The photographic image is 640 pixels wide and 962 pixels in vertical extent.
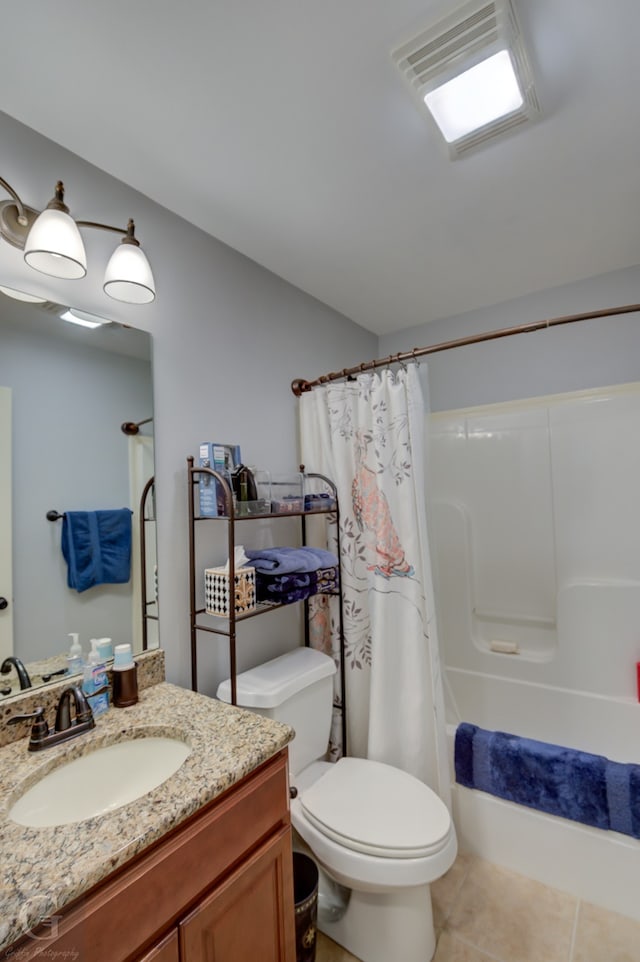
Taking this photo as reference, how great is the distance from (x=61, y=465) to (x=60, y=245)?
0.56m

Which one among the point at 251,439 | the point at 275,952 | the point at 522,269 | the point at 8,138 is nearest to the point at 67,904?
the point at 275,952

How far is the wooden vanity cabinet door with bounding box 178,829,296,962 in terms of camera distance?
2.74 ft

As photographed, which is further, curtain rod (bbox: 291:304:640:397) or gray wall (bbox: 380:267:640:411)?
gray wall (bbox: 380:267:640:411)

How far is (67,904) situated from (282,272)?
2.07 m

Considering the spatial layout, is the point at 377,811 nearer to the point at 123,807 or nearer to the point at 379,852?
the point at 379,852

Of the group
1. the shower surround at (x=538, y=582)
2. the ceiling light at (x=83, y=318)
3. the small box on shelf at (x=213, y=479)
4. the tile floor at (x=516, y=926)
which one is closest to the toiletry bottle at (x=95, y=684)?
the small box on shelf at (x=213, y=479)

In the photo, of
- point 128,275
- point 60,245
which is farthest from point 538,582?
point 60,245

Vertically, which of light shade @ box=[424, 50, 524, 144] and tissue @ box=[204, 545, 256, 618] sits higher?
light shade @ box=[424, 50, 524, 144]

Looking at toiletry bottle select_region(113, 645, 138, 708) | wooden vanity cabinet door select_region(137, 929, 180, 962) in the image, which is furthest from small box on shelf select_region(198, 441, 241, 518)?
wooden vanity cabinet door select_region(137, 929, 180, 962)

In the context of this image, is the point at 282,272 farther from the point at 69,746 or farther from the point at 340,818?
the point at 340,818

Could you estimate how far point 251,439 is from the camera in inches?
71.8

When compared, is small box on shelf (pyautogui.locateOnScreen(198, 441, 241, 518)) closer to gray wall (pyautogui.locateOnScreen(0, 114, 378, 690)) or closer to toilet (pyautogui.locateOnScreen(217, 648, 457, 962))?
gray wall (pyautogui.locateOnScreen(0, 114, 378, 690))

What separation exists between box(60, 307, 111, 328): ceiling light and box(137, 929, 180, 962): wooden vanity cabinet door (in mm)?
1427

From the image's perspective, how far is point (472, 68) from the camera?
1061mm
